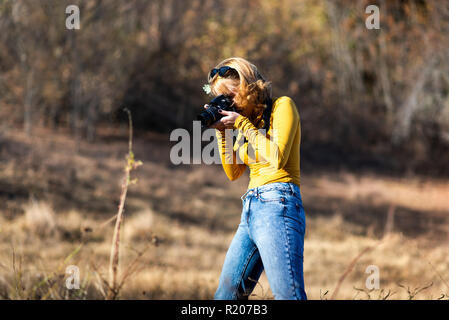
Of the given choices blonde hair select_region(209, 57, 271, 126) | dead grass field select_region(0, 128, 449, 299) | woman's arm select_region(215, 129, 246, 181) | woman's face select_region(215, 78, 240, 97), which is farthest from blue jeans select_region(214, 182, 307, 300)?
dead grass field select_region(0, 128, 449, 299)

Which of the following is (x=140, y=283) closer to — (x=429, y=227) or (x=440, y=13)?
(x=429, y=227)

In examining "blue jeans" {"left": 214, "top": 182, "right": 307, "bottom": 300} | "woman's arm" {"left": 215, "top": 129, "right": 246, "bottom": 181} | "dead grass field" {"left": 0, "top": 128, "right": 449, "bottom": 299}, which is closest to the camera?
"blue jeans" {"left": 214, "top": 182, "right": 307, "bottom": 300}

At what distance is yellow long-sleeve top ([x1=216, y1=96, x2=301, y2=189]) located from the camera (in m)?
2.04

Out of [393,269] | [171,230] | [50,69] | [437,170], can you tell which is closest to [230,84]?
[393,269]

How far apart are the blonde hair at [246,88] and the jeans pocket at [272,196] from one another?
0.42 meters

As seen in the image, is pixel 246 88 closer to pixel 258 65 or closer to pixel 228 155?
pixel 228 155

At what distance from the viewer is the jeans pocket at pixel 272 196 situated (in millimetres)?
2054

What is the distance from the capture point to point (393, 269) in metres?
7.43

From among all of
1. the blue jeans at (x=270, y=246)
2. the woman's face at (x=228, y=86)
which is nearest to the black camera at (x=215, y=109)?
the woman's face at (x=228, y=86)

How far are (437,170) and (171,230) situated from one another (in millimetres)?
12996

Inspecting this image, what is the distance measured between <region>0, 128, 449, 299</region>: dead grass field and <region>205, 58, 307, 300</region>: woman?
1.24 meters

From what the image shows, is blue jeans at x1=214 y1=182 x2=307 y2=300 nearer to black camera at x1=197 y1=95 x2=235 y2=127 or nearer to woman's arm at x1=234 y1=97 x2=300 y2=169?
woman's arm at x1=234 y1=97 x2=300 y2=169

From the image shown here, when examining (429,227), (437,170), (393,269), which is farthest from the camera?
(437,170)
